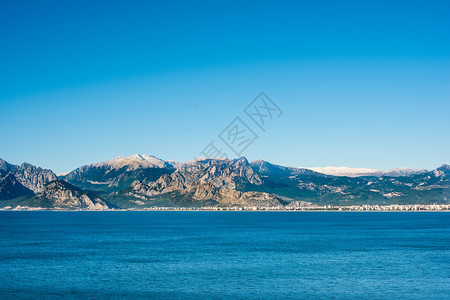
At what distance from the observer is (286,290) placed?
2648 inches

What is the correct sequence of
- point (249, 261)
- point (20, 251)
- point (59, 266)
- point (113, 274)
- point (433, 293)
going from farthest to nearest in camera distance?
point (20, 251), point (249, 261), point (59, 266), point (113, 274), point (433, 293)

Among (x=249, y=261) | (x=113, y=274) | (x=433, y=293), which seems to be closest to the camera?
(x=433, y=293)

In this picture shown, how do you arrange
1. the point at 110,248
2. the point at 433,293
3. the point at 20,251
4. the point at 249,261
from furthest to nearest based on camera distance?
the point at 110,248 → the point at 20,251 → the point at 249,261 → the point at 433,293

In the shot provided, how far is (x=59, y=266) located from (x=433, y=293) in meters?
67.7

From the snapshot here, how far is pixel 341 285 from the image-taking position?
230 ft

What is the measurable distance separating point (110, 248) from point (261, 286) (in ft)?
207

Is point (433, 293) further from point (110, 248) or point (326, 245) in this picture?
point (110, 248)

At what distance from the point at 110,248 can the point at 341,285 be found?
71.1 m

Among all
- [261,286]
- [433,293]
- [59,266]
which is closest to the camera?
[433,293]

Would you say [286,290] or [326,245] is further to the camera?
[326,245]

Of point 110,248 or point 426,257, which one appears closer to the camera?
point 426,257

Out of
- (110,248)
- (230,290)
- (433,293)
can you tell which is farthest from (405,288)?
(110,248)

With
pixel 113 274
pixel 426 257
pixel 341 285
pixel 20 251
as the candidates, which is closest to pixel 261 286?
pixel 341 285

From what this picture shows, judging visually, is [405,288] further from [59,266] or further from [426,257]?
[59,266]
